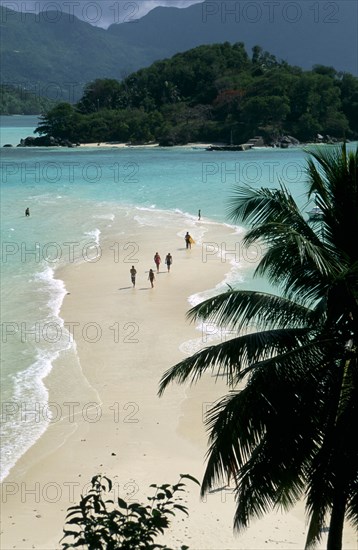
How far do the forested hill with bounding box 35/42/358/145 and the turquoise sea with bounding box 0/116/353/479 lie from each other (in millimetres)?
10905

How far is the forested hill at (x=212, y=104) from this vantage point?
395 ft

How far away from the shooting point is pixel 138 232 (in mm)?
40844

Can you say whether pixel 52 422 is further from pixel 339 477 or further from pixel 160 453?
pixel 339 477

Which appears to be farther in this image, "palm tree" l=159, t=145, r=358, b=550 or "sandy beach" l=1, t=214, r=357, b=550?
"sandy beach" l=1, t=214, r=357, b=550

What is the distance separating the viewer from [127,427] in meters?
15.4

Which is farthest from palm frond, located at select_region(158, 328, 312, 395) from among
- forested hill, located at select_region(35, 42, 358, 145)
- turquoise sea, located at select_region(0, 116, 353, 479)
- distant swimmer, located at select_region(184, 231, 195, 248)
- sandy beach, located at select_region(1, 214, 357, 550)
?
forested hill, located at select_region(35, 42, 358, 145)

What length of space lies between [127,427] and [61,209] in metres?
37.0

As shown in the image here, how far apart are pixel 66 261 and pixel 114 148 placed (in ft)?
291

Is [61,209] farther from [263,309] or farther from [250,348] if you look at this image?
[250,348]

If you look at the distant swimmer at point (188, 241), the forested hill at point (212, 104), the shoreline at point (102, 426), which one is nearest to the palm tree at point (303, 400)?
the shoreline at point (102, 426)

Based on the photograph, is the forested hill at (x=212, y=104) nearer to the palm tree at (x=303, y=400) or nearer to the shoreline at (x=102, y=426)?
the shoreline at (x=102, y=426)

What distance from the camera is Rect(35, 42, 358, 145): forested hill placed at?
120 metres

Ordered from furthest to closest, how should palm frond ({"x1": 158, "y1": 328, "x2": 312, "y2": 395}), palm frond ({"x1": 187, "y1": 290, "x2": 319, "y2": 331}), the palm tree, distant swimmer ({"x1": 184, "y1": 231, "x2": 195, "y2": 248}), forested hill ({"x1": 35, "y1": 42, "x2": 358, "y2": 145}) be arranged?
forested hill ({"x1": 35, "y1": 42, "x2": 358, "y2": 145}) → distant swimmer ({"x1": 184, "y1": 231, "x2": 195, "y2": 248}) → palm frond ({"x1": 187, "y1": 290, "x2": 319, "y2": 331}) → palm frond ({"x1": 158, "y1": 328, "x2": 312, "y2": 395}) → the palm tree

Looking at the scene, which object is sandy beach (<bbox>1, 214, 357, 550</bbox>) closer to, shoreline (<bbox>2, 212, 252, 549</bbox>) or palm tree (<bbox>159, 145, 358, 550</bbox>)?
shoreline (<bbox>2, 212, 252, 549</bbox>)
